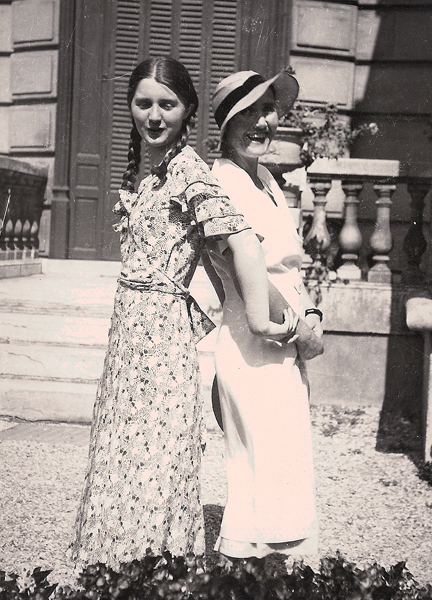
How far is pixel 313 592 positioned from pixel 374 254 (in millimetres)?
4822

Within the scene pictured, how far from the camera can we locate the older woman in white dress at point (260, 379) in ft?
8.38

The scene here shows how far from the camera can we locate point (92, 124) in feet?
32.3

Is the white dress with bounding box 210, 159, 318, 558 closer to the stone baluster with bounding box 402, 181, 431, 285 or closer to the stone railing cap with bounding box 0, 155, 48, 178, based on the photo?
the stone baluster with bounding box 402, 181, 431, 285

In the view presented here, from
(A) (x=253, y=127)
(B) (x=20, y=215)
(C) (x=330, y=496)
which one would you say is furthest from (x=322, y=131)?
(A) (x=253, y=127)

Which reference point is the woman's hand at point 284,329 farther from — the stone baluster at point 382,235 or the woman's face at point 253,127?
the stone baluster at point 382,235

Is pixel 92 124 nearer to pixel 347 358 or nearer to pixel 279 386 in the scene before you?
pixel 347 358

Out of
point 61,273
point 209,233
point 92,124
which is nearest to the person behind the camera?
point 209,233

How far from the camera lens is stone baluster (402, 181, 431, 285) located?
639 centimetres

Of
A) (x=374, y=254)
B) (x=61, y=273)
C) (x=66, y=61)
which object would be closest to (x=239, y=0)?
Result: (x=66, y=61)

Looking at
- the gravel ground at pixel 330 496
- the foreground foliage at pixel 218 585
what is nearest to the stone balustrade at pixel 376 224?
the gravel ground at pixel 330 496

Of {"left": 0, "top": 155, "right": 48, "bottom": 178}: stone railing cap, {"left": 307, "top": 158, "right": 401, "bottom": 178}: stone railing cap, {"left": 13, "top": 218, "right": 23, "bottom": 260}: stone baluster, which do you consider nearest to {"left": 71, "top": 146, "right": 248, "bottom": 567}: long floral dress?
{"left": 307, "top": 158, "right": 401, "bottom": 178}: stone railing cap

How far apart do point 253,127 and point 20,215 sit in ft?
23.0

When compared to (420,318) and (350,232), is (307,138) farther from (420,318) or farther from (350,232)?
(420,318)

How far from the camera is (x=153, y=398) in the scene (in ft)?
8.43
